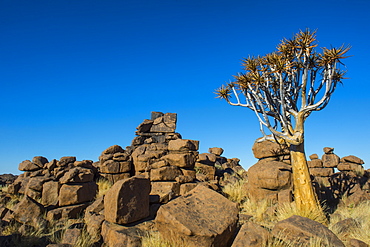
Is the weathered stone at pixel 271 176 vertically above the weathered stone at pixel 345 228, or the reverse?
the weathered stone at pixel 271 176

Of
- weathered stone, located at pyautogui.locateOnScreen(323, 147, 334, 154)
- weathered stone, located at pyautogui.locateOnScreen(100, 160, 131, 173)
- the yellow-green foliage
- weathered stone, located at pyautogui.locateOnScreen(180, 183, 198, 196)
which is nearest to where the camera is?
weathered stone, located at pyautogui.locateOnScreen(180, 183, 198, 196)

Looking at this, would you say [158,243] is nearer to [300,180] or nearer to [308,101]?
[300,180]

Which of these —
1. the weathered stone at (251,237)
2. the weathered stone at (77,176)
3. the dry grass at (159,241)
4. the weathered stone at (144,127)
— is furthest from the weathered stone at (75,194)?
the weathered stone at (144,127)

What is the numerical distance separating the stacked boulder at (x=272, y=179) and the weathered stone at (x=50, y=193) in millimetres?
8330

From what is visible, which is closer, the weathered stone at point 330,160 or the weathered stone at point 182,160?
the weathered stone at point 182,160

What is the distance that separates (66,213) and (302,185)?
28.5 feet

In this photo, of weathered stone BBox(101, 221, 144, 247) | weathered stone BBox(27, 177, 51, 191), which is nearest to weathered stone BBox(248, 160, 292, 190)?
weathered stone BBox(101, 221, 144, 247)

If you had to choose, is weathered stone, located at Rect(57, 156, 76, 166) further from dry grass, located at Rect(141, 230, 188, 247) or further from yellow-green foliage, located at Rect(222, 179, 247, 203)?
dry grass, located at Rect(141, 230, 188, 247)

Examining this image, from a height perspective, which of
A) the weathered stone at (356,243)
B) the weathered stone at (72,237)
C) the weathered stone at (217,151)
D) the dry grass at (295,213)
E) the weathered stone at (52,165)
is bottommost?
the weathered stone at (72,237)

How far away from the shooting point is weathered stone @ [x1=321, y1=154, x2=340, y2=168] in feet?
62.6

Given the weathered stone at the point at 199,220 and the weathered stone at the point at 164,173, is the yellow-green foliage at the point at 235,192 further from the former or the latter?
Result: the weathered stone at the point at 199,220

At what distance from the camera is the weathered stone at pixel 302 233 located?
6652mm

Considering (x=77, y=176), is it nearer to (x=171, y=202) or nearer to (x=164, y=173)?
(x=164, y=173)

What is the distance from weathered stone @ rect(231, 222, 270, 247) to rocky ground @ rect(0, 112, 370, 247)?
2 centimetres
